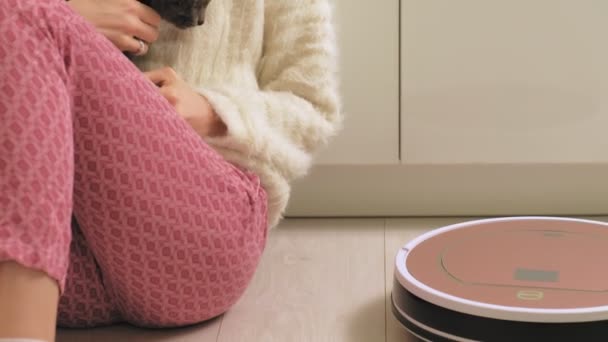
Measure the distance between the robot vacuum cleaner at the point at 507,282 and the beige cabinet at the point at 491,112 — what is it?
0.98ft

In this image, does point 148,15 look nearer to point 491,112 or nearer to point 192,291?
point 192,291

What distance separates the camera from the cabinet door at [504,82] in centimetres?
153

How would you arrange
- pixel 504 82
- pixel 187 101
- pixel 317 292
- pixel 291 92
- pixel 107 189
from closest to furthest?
pixel 107 189, pixel 187 101, pixel 291 92, pixel 317 292, pixel 504 82

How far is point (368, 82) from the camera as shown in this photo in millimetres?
1590

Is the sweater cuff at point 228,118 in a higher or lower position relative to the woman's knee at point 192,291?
higher

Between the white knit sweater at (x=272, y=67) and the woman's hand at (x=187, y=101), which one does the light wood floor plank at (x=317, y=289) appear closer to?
the white knit sweater at (x=272, y=67)

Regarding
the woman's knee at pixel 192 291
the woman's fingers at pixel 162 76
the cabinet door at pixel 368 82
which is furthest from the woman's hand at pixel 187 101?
the cabinet door at pixel 368 82

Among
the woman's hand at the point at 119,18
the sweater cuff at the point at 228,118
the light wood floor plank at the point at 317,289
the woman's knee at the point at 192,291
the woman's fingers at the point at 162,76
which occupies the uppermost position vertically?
the woman's hand at the point at 119,18

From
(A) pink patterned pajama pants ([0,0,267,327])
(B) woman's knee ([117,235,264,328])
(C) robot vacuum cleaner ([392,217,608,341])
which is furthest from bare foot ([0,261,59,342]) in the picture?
(C) robot vacuum cleaner ([392,217,608,341])

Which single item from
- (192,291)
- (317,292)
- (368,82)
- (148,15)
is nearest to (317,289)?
(317,292)

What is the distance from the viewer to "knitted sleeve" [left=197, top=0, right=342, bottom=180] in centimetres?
118

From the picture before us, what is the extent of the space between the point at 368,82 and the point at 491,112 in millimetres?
240

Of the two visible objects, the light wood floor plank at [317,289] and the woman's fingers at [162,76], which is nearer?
the woman's fingers at [162,76]

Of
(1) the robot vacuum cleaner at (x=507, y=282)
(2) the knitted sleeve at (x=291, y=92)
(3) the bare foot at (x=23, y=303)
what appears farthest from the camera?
(2) the knitted sleeve at (x=291, y=92)
